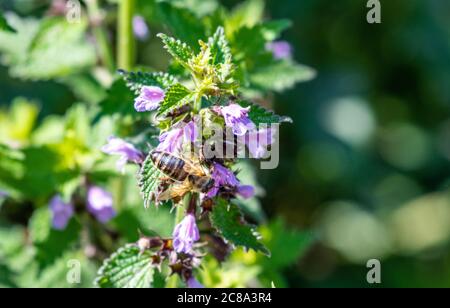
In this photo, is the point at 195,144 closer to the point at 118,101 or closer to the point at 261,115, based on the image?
the point at 261,115

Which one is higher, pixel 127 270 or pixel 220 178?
pixel 220 178

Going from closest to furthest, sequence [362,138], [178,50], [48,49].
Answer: [178,50], [48,49], [362,138]

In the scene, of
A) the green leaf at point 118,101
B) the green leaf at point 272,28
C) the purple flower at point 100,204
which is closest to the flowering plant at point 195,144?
the green leaf at point 118,101

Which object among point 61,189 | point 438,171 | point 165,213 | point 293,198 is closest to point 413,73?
point 438,171

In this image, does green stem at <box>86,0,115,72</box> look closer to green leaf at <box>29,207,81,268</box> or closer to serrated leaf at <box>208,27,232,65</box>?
green leaf at <box>29,207,81,268</box>

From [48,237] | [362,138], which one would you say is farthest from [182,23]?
[362,138]

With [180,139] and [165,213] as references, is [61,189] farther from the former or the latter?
[180,139]

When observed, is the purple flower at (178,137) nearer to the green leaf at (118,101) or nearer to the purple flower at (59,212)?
the green leaf at (118,101)
